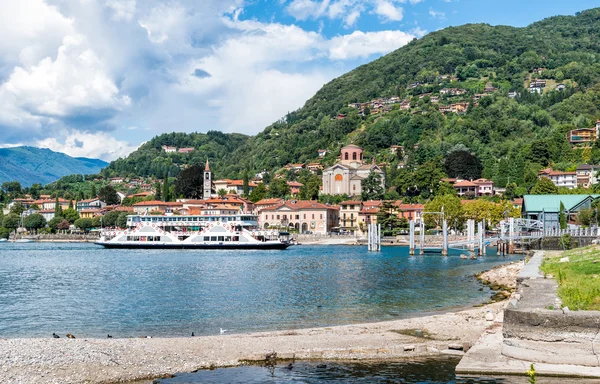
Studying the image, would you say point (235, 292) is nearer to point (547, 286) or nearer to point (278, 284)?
point (278, 284)

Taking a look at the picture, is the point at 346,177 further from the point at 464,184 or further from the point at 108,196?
the point at 108,196

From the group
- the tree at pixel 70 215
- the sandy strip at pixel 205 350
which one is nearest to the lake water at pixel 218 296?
the sandy strip at pixel 205 350

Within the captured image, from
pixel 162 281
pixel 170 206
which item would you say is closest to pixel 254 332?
pixel 162 281

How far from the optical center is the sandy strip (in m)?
15.1

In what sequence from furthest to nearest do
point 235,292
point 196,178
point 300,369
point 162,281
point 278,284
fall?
point 196,178 < point 162,281 < point 278,284 < point 235,292 < point 300,369

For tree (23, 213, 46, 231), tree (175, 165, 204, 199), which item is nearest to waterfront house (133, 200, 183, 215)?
tree (175, 165, 204, 199)

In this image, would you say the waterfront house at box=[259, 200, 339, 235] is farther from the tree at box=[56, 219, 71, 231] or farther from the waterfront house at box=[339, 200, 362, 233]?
the tree at box=[56, 219, 71, 231]

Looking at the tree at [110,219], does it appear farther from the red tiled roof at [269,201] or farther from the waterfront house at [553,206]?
the waterfront house at [553,206]

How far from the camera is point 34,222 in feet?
482

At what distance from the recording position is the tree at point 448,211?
93375 millimetres

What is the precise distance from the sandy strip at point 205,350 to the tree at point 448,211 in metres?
72.7

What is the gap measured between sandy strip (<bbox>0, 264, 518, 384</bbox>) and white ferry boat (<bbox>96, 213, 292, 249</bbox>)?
68.3 m

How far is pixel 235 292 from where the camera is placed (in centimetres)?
3597

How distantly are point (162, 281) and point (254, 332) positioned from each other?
893 inches
